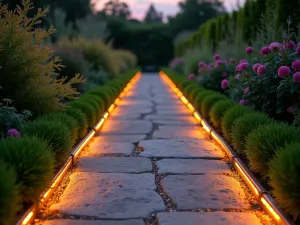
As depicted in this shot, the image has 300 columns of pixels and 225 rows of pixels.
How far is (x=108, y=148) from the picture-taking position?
4887 millimetres

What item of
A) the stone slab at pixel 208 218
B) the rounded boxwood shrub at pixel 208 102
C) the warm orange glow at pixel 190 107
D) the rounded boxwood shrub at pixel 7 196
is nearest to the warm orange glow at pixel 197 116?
the rounded boxwood shrub at pixel 208 102

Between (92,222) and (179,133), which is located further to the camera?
(179,133)

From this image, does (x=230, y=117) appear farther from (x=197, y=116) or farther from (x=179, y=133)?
(x=197, y=116)

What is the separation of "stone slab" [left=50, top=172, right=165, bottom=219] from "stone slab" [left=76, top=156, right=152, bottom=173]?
0.16m

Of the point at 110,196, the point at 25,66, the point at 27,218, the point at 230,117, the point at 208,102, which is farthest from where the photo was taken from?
the point at 208,102

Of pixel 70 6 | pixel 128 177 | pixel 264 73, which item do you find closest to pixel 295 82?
pixel 264 73

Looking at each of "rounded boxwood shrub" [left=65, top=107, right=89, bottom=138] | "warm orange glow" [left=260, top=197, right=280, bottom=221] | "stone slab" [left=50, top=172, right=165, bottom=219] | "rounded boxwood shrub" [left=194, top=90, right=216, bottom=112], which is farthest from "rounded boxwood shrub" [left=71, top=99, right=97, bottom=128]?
"warm orange glow" [left=260, top=197, right=280, bottom=221]

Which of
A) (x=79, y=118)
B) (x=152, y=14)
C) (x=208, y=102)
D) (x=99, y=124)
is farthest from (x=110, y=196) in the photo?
(x=152, y=14)

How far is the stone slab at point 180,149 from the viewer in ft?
14.9

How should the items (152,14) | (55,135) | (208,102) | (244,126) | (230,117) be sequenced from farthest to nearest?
1. (152,14)
2. (208,102)
3. (230,117)
4. (244,126)
5. (55,135)

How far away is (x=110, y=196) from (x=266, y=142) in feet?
4.15

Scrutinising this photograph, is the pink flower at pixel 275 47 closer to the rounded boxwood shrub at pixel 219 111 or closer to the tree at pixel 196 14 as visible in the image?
the rounded boxwood shrub at pixel 219 111

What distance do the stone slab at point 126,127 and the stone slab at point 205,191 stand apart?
242 centimetres

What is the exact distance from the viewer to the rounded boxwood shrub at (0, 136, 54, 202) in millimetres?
2625
